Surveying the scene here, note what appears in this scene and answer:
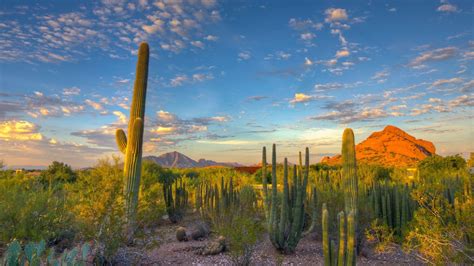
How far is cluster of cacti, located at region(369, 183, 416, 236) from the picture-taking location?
8266 millimetres

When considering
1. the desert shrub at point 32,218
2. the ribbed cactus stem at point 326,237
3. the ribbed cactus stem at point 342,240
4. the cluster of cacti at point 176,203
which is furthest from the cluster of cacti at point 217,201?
the ribbed cactus stem at point 342,240

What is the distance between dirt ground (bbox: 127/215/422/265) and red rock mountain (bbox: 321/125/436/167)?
58694 mm

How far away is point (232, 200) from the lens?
9.46 m

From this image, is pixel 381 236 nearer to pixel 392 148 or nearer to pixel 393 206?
pixel 393 206

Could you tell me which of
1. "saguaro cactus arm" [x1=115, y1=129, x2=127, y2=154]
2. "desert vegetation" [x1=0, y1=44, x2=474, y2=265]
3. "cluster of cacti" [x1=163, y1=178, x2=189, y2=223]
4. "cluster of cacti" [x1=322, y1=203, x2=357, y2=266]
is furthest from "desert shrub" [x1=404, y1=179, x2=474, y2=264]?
"saguaro cactus arm" [x1=115, y1=129, x2=127, y2=154]

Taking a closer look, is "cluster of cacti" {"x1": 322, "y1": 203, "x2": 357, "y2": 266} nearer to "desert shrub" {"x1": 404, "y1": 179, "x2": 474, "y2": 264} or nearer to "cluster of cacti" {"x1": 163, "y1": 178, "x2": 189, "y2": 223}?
"desert shrub" {"x1": 404, "y1": 179, "x2": 474, "y2": 264}

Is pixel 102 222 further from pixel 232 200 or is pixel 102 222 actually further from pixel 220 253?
pixel 232 200

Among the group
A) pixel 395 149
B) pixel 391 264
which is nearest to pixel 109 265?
pixel 391 264

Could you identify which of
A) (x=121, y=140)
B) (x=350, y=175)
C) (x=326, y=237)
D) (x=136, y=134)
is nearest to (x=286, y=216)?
(x=350, y=175)

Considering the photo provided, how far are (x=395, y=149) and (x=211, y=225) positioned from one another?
67996 mm

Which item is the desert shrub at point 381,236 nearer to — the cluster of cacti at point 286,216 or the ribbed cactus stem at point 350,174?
the ribbed cactus stem at point 350,174

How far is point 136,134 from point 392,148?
2751 inches

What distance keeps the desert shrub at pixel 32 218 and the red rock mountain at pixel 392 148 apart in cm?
6027

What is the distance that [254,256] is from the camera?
22.9ft
